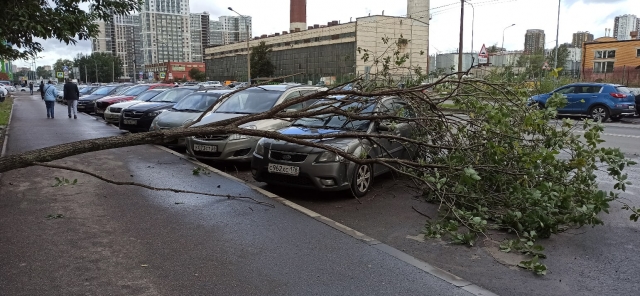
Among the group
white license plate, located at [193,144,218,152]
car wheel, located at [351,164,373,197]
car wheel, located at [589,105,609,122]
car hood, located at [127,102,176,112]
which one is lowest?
car wheel, located at [351,164,373,197]

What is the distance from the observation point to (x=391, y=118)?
20.5 feet

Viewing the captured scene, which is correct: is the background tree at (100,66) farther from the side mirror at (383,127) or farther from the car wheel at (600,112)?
the side mirror at (383,127)

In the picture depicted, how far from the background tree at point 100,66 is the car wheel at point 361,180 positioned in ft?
314

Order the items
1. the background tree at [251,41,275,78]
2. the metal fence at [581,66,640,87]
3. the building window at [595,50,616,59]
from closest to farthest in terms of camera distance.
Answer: the metal fence at [581,66,640,87], the building window at [595,50,616,59], the background tree at [251,41,275,78]

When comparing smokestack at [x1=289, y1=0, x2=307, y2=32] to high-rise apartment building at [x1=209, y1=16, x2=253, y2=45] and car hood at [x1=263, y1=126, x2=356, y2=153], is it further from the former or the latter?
car hood at [x1=263, y1=126, x2=356, y2=153]

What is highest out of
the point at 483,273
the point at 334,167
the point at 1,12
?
the point at 1,12

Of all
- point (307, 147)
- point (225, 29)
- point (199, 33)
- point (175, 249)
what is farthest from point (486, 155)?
point (225, 29)

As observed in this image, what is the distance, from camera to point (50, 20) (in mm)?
6918

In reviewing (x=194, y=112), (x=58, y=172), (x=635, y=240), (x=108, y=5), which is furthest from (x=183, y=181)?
(x=635, y=240)

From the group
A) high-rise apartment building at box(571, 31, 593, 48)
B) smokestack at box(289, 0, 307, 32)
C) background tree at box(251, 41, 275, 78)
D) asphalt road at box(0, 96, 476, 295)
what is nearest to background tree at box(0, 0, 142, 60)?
asphalt road at box(0, 96, 476, 295)

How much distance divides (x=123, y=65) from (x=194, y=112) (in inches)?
4504

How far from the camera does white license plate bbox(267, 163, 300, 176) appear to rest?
6.66 meters

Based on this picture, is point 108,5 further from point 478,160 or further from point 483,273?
point 483,273

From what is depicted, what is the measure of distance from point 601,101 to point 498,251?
1763 centimetres
